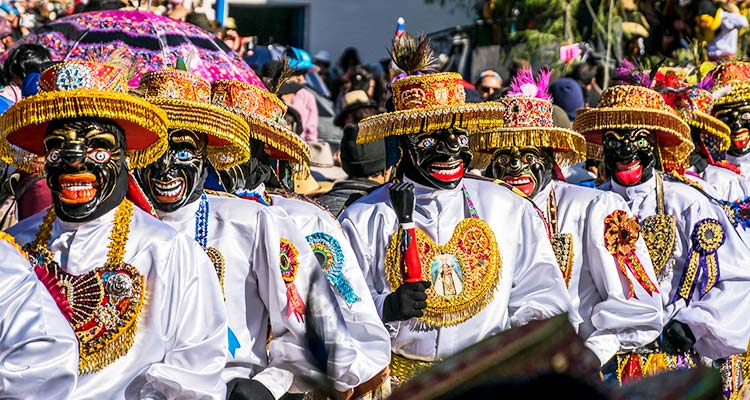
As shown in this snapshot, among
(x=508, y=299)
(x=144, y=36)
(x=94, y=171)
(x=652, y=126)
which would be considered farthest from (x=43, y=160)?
(x=652, y=126)

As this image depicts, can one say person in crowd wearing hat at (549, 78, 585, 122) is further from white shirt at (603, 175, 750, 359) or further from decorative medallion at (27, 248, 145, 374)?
decorative medallion at (27, 248, 145, 374)

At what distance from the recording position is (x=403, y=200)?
5305mm

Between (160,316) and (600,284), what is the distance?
8.91 feet

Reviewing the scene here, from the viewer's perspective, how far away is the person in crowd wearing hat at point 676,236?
6.62 meters

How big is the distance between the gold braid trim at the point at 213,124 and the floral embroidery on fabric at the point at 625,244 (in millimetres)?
1953

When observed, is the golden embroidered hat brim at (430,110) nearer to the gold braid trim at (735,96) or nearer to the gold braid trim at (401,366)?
Result: the gold braid trim at (401,366)

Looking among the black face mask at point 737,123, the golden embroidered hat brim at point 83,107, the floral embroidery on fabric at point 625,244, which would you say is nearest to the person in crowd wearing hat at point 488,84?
the black face mask at point 737,123

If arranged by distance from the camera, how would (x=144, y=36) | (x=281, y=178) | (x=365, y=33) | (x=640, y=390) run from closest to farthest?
(x=640, y=390) → (x=281, y=178) → (x=144, y=36) → (x=365, y=33)

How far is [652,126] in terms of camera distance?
22.4 ft

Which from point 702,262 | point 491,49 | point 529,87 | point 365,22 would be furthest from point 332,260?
point 365,22

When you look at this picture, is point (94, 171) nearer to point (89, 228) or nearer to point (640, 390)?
point (89, 228)

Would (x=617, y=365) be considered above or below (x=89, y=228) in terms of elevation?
below

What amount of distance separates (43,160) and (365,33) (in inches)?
519

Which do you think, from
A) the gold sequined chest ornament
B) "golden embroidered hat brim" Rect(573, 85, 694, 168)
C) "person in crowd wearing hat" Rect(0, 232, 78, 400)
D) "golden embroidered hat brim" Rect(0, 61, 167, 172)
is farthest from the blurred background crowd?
"person in crowd wearing hat" Rect(0, 232, 78, 400)
